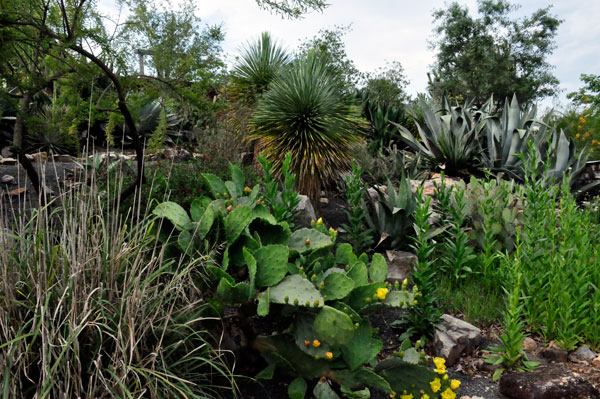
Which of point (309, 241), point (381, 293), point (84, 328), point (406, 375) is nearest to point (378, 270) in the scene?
point (381, 293)

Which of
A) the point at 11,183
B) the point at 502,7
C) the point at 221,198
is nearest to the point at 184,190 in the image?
the point at 221,198

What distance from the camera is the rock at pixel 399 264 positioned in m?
4.80

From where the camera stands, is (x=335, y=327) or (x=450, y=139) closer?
(x=335, y=327)

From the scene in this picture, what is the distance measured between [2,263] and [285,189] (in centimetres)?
209

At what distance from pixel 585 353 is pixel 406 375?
1.49 metres

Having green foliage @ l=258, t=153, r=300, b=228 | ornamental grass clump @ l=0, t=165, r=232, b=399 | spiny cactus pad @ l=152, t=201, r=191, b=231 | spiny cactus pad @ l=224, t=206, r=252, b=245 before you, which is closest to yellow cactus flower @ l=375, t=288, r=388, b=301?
spiny cactus pad @ l=224, t=206, r=252, b=245

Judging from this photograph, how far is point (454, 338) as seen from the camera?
352 cm

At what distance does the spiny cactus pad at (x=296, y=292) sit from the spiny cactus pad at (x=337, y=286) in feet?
0.49

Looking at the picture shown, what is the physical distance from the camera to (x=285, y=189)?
4.03m

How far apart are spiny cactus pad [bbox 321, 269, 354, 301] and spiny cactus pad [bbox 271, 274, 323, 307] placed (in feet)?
0.49

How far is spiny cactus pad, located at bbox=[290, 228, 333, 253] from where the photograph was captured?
3375mm

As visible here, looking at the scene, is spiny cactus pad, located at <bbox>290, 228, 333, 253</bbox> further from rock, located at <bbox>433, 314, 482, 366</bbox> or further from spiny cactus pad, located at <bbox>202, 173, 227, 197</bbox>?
rock, located at <bbox>433, 314, 482, 366</bbox>

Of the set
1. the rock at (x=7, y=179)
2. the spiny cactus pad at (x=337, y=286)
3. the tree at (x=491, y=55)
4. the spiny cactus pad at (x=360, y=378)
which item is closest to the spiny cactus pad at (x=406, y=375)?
the spiny cactus pad at (x=360, y=378)

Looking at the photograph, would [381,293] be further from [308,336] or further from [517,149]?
[517,149]
